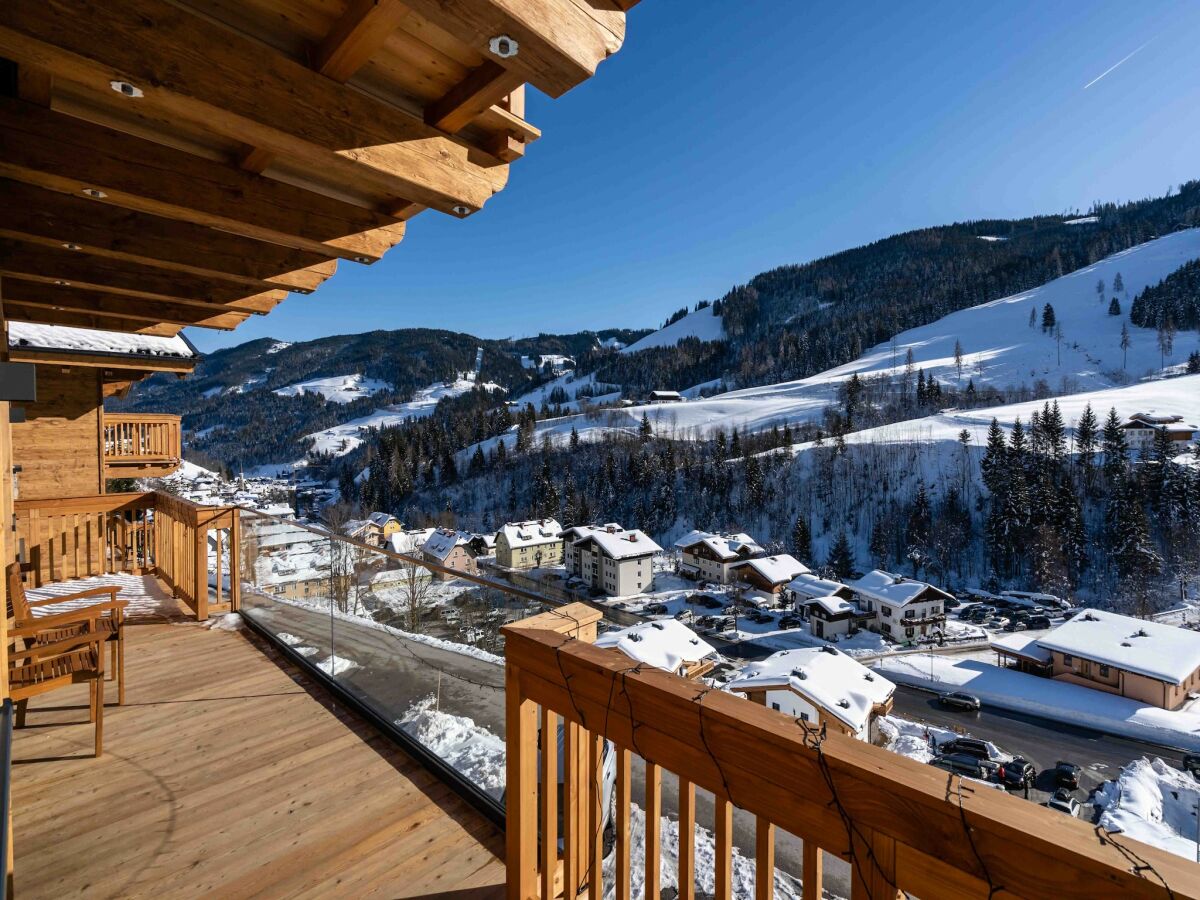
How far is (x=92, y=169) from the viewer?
2164 mm

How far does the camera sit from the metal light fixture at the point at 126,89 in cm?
157

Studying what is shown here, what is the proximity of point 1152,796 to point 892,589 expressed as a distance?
48.6 feet

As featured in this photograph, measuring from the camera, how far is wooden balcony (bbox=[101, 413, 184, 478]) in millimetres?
10102

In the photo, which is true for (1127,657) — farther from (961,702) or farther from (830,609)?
(830,609)

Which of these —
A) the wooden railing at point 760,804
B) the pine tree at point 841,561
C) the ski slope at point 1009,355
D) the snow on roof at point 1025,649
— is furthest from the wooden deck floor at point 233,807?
the ski slope at point 1009,355

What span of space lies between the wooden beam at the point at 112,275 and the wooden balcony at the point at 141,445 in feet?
27.6

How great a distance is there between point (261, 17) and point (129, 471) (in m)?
11.7

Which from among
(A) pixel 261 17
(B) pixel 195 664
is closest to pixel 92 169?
(A) pixel 261 17

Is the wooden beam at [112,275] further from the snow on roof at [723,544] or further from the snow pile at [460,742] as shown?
the snow on roof at [723,544]

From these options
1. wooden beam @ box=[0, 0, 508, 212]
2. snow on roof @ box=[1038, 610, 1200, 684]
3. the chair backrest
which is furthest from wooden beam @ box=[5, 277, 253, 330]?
snow on roof @ box=[1038, 610, 1200, 684]

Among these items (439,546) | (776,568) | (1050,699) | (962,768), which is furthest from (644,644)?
(439,546)

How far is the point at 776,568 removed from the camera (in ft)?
101

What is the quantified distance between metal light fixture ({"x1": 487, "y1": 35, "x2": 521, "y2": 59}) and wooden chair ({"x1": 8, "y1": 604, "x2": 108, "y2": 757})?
3627 mm

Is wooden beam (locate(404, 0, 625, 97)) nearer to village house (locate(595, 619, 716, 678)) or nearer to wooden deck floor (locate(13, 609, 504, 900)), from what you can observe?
village house (locate(595, 619, 716, 678))
